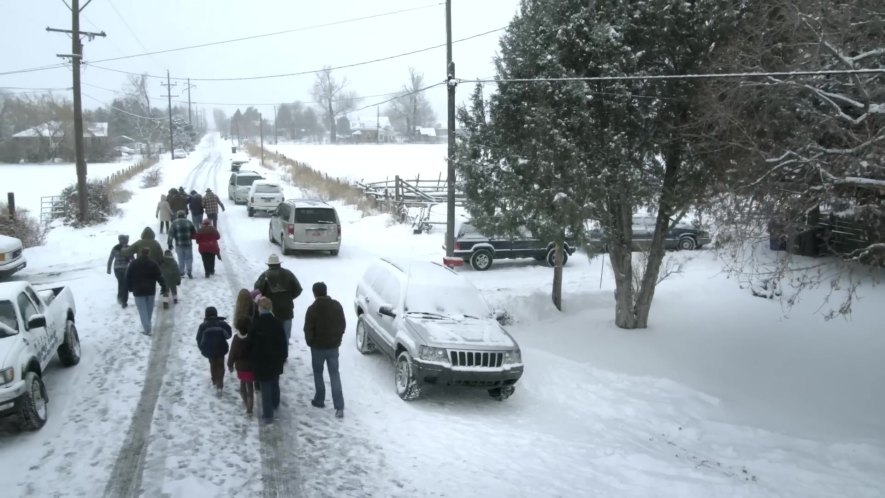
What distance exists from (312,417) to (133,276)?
4.74m

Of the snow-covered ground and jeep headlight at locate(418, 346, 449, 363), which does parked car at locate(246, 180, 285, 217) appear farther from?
jeep headlight at locate(418, 346, 449, 363)

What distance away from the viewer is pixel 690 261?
69.7 ft

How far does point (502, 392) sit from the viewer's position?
954 centimetres

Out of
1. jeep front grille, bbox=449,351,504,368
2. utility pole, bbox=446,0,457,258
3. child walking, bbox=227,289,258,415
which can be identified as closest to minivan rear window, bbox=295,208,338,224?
utility pole, bbox=446,0,457,258

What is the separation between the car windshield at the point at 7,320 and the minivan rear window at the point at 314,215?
37.8 ft

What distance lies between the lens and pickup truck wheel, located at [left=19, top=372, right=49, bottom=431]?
280 inches

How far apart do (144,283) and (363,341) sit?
3794 mm

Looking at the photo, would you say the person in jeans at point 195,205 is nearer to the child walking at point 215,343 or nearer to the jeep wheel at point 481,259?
the jeep wheel at point 481,259

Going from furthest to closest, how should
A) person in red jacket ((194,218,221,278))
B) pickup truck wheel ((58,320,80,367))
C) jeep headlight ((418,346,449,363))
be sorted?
person in red jacket ((194,218,221,278)), pickup truck wheel ((58,320,80,367)), jeep headlight ((418,346,449,363))

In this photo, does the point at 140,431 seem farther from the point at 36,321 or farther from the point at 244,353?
the point at 36,321

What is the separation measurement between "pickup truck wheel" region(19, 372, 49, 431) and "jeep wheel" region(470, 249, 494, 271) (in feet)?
46.3

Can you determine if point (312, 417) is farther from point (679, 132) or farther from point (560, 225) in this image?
point (679, 132)

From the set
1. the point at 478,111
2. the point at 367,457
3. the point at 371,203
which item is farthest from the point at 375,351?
the point at 371,203

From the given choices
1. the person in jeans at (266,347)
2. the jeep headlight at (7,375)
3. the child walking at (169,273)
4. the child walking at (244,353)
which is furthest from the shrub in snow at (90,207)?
the person in jeans at (266,347)
